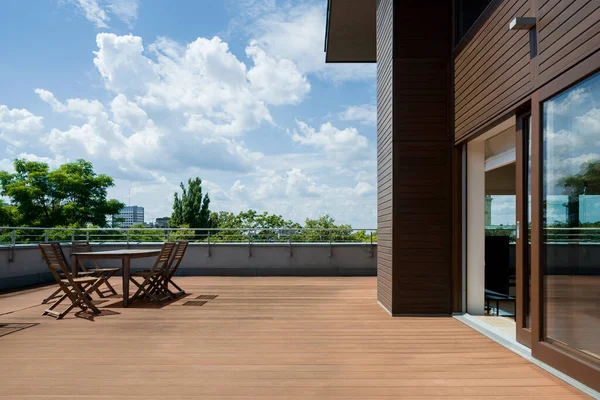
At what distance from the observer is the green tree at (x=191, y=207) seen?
3753 centimetres

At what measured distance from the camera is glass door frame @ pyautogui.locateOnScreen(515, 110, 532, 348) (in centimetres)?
406

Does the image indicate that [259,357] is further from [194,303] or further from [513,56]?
[513,56]

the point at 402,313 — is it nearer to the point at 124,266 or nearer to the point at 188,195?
the point at 124,266

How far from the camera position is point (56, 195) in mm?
33125

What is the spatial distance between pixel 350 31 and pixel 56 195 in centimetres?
3055

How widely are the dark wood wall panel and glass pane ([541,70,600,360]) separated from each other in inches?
23.8

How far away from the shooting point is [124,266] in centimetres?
667

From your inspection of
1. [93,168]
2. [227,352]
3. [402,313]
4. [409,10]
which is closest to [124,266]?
[227,352]

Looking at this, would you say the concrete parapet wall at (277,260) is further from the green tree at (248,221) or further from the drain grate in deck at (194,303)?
the green tree at (248,221)

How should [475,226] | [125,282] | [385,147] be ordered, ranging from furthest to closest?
1. [125,282]
2. [385,147]
3. [475,226]

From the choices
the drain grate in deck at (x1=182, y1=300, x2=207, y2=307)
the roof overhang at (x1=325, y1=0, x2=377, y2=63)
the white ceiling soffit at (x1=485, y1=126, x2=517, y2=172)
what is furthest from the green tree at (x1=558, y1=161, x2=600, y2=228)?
the roof overhang at (x1=325, y1=0, x2=377, y2=63)

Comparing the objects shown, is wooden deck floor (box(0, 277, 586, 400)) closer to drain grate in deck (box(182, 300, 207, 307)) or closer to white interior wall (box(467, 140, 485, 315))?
drain grate in deck (box(182, 300, 207, 307))

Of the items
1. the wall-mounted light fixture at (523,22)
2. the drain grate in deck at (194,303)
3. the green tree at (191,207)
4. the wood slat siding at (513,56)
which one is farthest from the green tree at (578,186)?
the green tree at (191,207)

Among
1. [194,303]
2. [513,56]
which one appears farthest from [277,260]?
[513,56]
